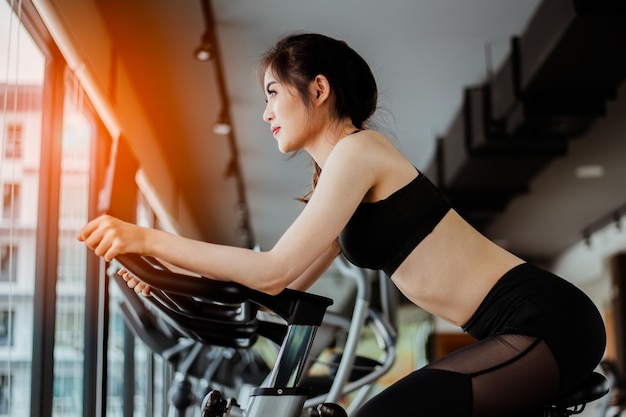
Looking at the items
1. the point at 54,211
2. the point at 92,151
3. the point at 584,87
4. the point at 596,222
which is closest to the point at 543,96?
the point at 584,87

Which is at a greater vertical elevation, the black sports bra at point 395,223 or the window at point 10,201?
the window at point 10,201

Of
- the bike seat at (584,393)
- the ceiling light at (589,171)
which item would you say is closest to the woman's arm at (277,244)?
the bike seat at (584,393)

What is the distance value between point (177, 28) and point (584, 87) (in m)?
2.62

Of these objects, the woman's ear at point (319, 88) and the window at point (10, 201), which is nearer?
the woman's ear at point (319, 88)

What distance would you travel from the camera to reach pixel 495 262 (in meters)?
1.37

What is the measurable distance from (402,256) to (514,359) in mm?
239

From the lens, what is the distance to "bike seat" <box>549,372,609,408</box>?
134 cm

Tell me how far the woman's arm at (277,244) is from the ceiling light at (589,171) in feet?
24.6

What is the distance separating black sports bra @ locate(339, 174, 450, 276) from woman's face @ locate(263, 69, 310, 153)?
0.19m

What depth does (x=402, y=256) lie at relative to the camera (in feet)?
4.45

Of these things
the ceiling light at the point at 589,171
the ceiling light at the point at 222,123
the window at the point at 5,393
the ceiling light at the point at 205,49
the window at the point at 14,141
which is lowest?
the window at the point at 5,393

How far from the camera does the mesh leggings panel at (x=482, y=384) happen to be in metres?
1.20

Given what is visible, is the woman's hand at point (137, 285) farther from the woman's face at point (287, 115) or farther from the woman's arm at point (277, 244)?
the woman's face at point (287, 115)

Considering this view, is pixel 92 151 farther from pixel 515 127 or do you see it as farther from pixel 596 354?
pixel 596 354
